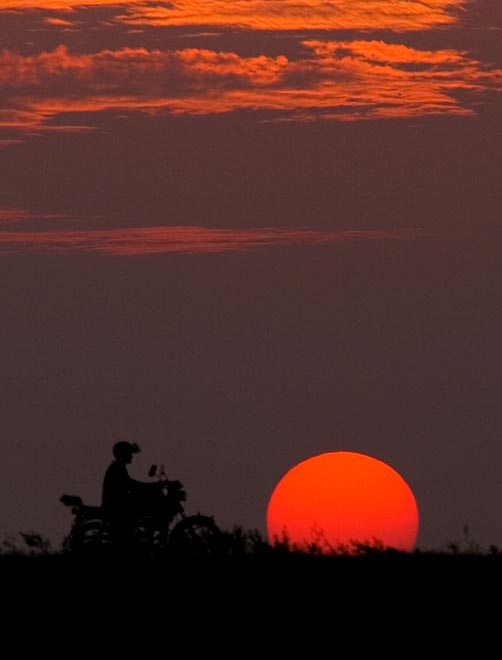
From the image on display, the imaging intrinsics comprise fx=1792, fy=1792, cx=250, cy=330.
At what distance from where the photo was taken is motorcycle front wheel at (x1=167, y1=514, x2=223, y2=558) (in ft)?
73.6

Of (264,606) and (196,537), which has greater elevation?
(196,537)

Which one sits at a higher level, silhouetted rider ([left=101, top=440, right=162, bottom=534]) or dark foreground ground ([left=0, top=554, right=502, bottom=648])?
silhouetted rider ([left=101, top=440, right=162, bottom=534])

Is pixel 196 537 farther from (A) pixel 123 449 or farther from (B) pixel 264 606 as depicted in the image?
(B) pixel 264 606

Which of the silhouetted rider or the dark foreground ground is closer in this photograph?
the dark foreground ground

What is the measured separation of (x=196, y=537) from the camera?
22672mm

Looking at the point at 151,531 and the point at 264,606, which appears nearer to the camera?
the point at 264,606

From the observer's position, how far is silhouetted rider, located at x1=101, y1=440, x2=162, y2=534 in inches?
864

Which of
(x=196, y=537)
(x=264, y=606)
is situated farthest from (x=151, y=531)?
(x=264, y=606)

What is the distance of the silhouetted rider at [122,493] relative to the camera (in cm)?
2195

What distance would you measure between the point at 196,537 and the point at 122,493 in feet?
4.10

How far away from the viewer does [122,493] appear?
22.0 meters

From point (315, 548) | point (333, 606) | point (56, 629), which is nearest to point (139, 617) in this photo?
point (56, 629)

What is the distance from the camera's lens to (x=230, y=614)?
1667 cm

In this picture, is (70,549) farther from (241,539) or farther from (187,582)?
(187,582)
